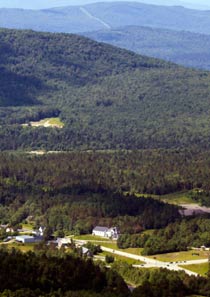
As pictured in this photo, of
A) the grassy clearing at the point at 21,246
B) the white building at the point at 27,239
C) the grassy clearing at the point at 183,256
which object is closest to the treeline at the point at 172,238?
the grassy clearing at the point at 183,256

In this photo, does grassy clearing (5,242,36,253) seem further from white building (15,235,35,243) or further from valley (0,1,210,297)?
white building (15,235,35,243)

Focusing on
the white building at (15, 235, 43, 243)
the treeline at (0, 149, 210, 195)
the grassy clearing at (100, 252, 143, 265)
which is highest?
the grassy clearing at (100, 252, 143, 265)

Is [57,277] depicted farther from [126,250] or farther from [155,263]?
[126,250]

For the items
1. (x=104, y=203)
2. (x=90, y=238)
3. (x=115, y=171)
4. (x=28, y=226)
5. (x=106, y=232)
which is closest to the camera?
(x=90, y=238)

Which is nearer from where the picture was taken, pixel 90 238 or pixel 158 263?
pixel 158 263

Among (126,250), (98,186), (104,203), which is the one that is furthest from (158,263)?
(98,186)

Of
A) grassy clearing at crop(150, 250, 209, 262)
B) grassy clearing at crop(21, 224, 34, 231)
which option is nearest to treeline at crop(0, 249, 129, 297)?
grassy clearing at crop(150, 250, 209, 262)

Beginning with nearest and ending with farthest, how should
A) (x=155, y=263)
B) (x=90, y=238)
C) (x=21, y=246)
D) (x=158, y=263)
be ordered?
(x=155, y=263) < (x=158, y=263) < (x=21, y=246) < (x=90, y=238)
